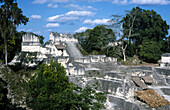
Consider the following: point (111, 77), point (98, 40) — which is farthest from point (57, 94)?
point (98, 40)

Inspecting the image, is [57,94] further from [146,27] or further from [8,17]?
[146,27]

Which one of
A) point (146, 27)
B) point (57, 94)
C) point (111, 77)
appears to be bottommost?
point (111, 77)

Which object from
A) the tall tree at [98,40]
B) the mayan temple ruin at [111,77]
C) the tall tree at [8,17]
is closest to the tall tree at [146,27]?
the tall tree at [98,40]

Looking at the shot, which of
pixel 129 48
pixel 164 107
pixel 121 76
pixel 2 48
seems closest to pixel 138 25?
pixel 129 48

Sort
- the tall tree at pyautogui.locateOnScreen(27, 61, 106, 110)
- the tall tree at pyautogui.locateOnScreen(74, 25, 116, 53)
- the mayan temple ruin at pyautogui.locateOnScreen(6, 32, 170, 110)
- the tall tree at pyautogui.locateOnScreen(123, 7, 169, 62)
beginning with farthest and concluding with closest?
the tall tree at pyautogui.locateOnScreen(123, 7, 169, 62) < the tall tree at pyautogui.locateOnScreen(74, 25, 116, 53) < the mayan temple ruin at pyautogui.locateOnScreen(6, 32, 170, 110) < the tall tree at pyautogui.locateOnScreen(27, 61, 106, 110)

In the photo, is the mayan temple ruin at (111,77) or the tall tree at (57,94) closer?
the tall tree at (57,94)

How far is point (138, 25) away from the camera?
1246 inches

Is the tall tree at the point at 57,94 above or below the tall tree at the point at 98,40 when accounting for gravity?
below

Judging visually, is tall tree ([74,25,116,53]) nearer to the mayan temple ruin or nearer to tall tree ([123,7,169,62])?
tall tree ([123,7,169,62])

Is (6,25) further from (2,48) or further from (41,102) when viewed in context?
(41,102)

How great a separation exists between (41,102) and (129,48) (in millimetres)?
23795

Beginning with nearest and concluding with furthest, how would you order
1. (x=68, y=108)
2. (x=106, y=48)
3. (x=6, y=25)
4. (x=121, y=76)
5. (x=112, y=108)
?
1. (x=68, y=108)
2. (x=112, y=108)
3. (x=6, y=25)
4. (x=121, y=76)
5. (x=106, y=48)

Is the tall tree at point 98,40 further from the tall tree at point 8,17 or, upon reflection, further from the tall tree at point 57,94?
the tall tree at point 57,94

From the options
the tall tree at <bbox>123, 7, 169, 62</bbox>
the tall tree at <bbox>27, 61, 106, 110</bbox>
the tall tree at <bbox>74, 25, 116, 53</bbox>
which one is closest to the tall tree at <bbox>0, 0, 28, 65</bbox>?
the tall tree at <bbox>27, 61, 106, 110</bbox>
